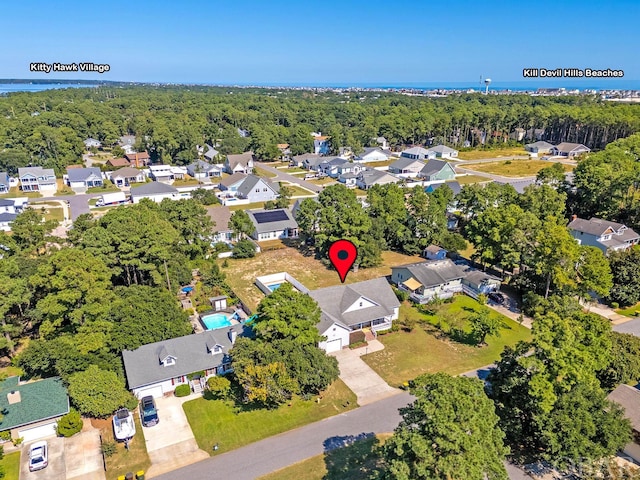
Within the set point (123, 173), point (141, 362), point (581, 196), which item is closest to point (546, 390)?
point (141, 362)

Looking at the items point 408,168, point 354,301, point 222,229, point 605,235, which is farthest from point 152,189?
point 605,235

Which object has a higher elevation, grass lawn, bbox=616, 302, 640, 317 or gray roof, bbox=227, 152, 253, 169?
gray roof, bbox=227, 152, 253, 169

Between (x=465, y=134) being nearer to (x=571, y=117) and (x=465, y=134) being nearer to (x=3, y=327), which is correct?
(x=571, y=117)

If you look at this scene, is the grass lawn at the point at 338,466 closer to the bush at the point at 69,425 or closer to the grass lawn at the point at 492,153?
the bush at the point at 69,425

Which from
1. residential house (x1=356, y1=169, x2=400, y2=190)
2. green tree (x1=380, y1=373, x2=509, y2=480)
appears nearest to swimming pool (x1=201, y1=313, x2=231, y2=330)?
green tree (x1=380, y1=373, x2=509, y2=480)

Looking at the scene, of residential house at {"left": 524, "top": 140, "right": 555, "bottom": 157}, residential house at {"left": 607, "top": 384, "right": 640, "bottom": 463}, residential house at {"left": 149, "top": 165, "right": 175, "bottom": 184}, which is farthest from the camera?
residential house at {"left": 524, "top": 140, "right": 555, "bottom": 157}

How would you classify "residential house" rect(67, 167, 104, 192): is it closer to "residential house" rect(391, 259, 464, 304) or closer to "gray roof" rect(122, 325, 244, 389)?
"gray roof" rect(122, 325, 244, 389)
